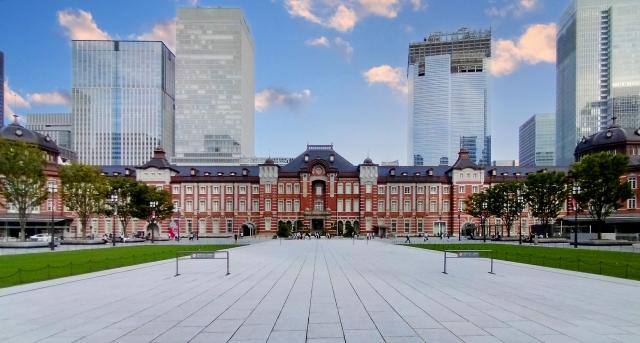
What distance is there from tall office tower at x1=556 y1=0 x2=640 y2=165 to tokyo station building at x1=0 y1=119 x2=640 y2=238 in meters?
99.8

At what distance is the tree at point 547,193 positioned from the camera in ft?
202

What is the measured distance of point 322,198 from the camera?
275ft

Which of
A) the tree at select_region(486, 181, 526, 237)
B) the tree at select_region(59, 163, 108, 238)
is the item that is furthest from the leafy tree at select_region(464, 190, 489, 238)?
the tree at select_region(59, 163, 108, 238)

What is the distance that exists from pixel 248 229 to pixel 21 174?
139 ft

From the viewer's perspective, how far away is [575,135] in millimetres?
166375

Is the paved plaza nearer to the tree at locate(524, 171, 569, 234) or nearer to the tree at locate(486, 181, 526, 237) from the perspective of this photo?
the tree at locate(524, 171, 569, 234)

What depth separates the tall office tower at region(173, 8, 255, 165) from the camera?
174 meters

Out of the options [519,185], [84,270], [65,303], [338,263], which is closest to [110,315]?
[65,303]

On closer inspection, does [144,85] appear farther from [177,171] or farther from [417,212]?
[417,212]

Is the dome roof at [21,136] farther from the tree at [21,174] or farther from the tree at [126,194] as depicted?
the tree at [21,174]

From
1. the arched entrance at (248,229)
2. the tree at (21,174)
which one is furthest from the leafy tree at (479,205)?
the tree at (21,174)

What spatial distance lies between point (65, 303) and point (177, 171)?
7618cm

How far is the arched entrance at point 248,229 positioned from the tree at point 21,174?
3890 centimetres

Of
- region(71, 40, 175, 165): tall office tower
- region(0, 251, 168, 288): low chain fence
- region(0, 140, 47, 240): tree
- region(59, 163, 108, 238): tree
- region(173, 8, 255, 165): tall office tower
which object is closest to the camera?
region(0, 251, 168, 288): low chain fence
